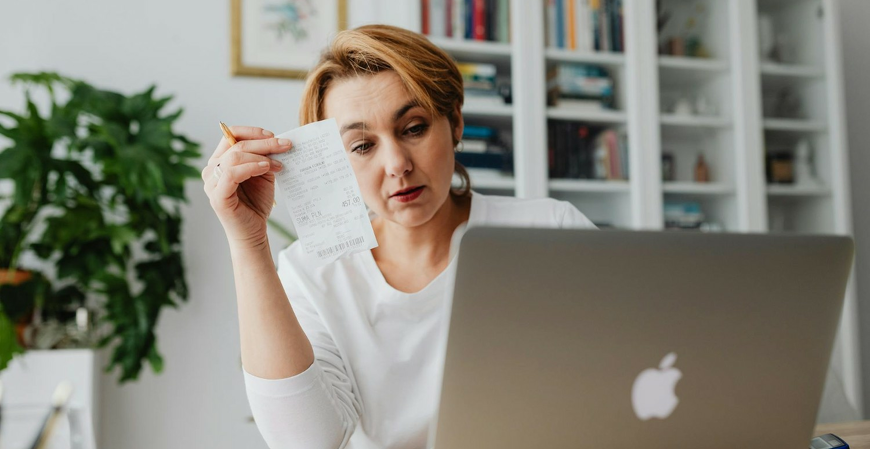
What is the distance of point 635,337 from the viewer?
1.93ft

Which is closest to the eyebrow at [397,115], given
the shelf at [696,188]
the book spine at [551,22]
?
the book spine at [551,22]

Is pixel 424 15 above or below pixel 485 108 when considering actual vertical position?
above

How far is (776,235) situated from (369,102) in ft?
2.26

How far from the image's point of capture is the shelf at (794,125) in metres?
2.67

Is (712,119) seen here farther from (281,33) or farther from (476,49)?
(281,33)

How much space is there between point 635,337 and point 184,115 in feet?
7.06

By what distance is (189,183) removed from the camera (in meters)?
2.37

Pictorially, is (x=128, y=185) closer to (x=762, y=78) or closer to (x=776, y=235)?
(x=776, y=235)

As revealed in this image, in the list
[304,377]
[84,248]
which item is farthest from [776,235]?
[84,248]

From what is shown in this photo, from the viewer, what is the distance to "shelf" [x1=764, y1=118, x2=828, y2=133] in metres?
2.67

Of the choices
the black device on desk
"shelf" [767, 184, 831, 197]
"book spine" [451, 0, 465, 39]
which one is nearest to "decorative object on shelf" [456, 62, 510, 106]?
"book spine" [451, 0, 465, 39]

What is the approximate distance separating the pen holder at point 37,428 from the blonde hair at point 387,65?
2.42 ft

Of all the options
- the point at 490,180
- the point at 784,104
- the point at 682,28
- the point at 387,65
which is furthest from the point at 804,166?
the point at 387,65

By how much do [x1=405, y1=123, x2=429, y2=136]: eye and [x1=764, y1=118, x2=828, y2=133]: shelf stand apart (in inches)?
80.4
